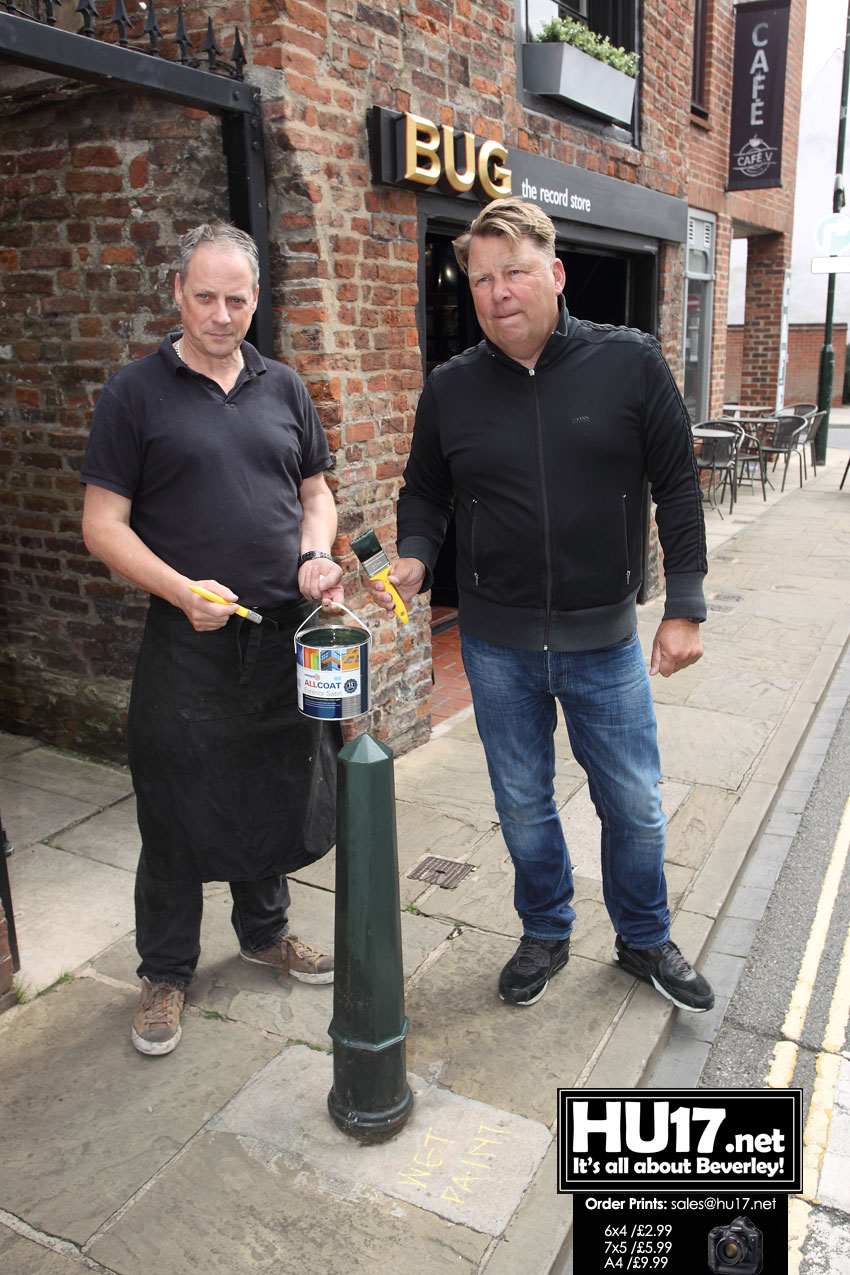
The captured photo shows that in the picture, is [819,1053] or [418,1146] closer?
[418,1146]

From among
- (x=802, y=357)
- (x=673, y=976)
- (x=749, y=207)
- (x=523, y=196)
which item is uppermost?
(x=749, y=207)

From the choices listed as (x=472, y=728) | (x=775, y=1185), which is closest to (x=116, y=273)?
Result: (x=472, y=728)

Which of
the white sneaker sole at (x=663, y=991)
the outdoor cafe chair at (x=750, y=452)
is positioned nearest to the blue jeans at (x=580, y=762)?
the white sneaker sole at (x=663, y=991)

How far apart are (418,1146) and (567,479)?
1.74m

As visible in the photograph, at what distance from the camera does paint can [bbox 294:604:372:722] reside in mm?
2545

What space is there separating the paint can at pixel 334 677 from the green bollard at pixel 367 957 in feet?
0.35

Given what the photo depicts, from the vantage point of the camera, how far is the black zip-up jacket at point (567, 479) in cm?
273

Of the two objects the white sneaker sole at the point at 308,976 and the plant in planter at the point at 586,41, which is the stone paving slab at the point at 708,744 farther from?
the plant in planter at the point at 586,41

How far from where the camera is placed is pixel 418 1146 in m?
2.58

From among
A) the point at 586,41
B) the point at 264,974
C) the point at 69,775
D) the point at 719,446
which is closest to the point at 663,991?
the point at 264,974

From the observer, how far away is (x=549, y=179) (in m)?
5.81

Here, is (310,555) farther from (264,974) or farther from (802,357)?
(802,357)

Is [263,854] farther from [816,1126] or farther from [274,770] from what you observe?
[816,1126]

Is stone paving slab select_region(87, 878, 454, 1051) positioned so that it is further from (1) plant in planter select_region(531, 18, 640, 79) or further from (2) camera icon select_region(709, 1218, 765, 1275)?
(1) plant in planter select_region(531, 18, 640, 79)
